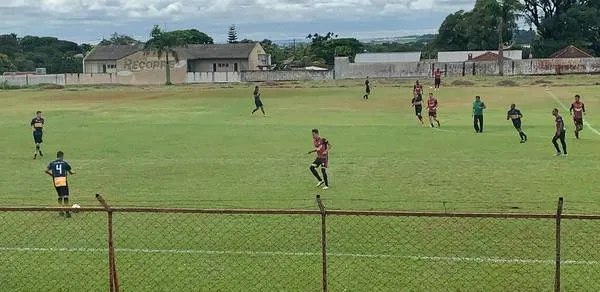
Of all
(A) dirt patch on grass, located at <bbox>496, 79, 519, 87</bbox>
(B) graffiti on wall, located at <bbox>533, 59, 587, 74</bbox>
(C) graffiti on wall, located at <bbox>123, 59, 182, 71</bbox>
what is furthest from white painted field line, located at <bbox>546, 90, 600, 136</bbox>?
(C) graffiti on wall, located at <bbox>123, 59, 182, 71</bbox>

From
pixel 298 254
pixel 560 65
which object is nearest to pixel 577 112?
pixel 298 254

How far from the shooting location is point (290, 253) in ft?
41.2

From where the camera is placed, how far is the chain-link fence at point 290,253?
1095 centimetres

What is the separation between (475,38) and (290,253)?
105 metres

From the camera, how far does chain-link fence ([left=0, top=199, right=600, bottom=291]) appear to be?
10945 millimetres

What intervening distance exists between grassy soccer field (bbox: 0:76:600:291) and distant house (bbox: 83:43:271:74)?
5321 cm

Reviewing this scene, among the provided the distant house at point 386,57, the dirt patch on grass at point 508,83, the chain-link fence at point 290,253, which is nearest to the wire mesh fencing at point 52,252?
the chain-link fence at point 290,253

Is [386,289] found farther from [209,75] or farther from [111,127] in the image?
[209,75]

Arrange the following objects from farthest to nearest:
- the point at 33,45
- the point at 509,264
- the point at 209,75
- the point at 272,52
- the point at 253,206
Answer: the point at 33,45, the point at 272,52, the point at 209,75, the point at 253,206, the point at 509,264

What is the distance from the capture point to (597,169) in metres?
21.0

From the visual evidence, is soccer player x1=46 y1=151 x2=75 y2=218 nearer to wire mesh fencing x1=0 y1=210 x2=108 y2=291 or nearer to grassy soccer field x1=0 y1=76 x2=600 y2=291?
wire mesh fencing x1=0 y1=210 x2=108 y2=291

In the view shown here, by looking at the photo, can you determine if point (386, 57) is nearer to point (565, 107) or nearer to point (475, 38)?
point (475, 38)

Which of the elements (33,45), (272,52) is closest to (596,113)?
(272,52)

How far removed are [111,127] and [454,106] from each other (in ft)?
69.7
